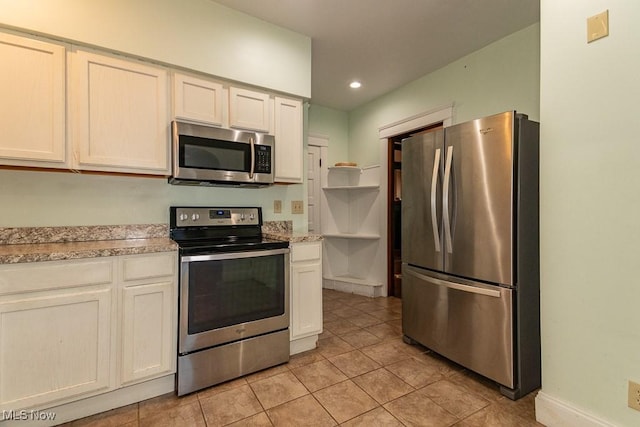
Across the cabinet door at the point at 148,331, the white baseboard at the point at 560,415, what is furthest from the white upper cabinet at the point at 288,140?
the white baseboard at the point at 560,415

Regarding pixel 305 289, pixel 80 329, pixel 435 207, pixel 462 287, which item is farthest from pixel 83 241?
pixel 462 287

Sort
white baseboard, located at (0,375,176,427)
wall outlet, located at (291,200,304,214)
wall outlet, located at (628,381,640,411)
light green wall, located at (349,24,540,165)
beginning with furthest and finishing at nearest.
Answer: wall outlet, located at (291,200,304,214) → light green wall, located at (349,24,540,165) → white baseboard, located at (0,375,176,427) → wall outlet, located at (628,381,640,411)

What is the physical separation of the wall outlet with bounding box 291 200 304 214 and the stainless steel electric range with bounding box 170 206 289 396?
692mm

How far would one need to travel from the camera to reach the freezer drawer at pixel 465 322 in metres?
1.78

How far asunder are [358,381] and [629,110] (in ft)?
6.62

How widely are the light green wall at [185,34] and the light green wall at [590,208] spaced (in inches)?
70.8

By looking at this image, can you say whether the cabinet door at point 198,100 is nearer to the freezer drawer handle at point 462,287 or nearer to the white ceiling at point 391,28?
the white ceiling at point 391,28

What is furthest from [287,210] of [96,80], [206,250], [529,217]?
[529,217]

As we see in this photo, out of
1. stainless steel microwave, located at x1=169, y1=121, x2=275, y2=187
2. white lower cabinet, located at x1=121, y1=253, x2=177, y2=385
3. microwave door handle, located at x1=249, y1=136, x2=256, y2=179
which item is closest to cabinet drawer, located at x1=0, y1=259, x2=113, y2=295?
white lower cabinet, located at x1=121, y1=253, x2=177, y2=385

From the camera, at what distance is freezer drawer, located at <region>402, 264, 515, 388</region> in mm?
1777

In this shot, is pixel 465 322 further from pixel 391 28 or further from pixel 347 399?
pixel 391 28

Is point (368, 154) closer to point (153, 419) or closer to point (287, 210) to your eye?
point (287, 210)

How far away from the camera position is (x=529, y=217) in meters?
1.80

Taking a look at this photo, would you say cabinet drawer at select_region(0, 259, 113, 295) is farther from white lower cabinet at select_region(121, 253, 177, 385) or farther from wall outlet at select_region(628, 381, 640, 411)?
wall outlet at select_region(628, 381, 640, 411)
